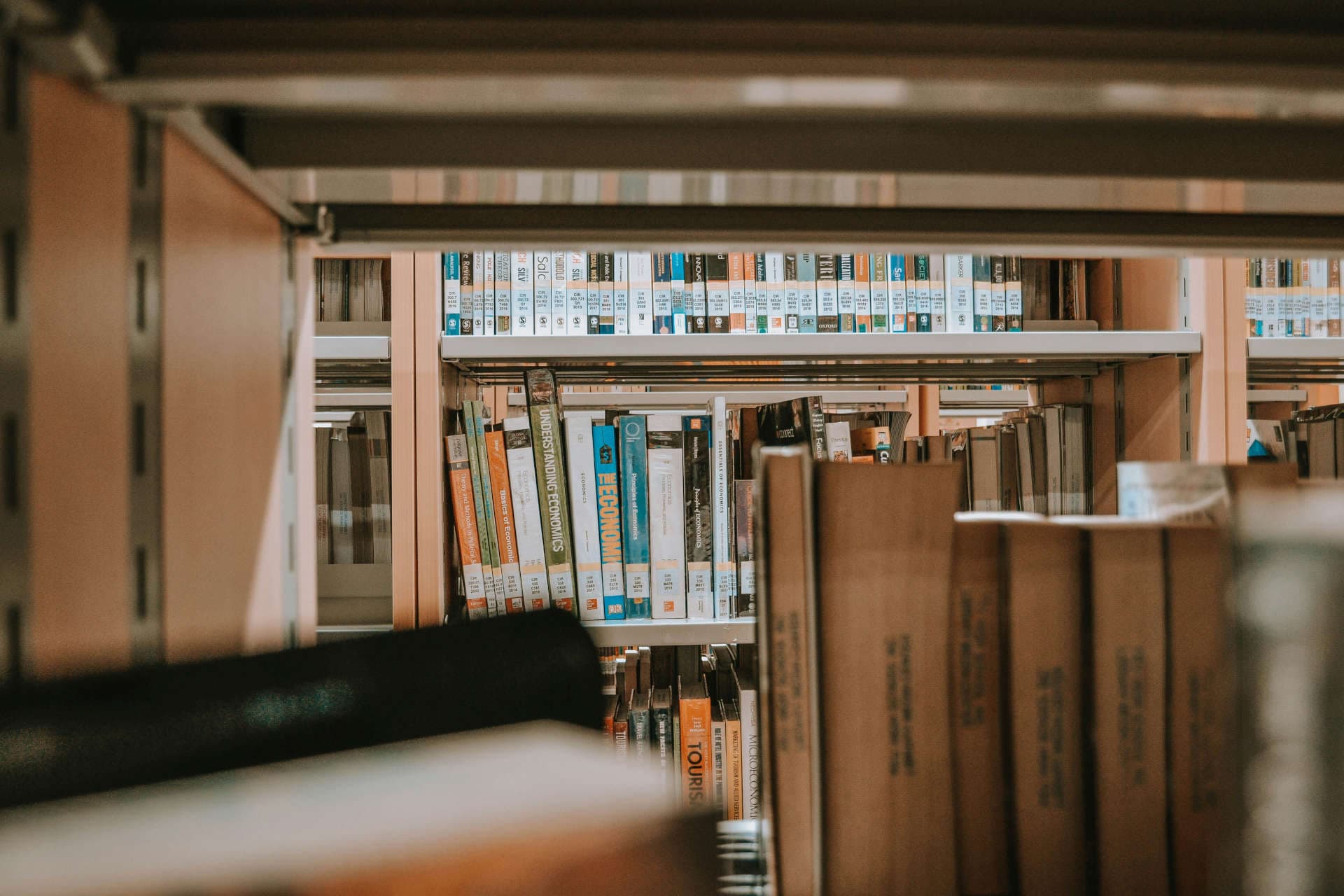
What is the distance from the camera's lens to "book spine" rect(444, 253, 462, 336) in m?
1.36

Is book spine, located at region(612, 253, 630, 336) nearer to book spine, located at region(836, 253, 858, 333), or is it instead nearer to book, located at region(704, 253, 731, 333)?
book, located at region(704, 253, 731, 333)

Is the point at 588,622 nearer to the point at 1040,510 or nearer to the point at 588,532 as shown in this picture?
the point at 588,532

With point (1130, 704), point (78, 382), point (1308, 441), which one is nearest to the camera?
point (78, 382)

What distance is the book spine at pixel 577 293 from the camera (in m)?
1.39

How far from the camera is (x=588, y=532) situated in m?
1.32

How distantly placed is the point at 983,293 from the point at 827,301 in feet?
0.97

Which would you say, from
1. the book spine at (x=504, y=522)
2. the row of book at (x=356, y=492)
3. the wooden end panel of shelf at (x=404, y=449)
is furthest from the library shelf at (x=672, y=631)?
the row of book at (x=356, y=492)

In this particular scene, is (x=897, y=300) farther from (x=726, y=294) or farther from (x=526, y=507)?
(x=526, y=507)

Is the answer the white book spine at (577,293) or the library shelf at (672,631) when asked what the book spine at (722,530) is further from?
the white book spine at (577,293)

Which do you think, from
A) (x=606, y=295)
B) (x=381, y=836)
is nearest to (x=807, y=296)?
(x=606, y=295)

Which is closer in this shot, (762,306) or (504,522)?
(504,522)

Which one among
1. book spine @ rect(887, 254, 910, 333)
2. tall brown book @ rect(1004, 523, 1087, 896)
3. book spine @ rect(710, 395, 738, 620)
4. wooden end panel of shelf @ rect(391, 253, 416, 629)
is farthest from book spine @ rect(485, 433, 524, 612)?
tall brown book @ rect(1004, 523, 1087, 896)

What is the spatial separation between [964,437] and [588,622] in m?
0.82

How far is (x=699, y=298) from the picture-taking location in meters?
1.42
